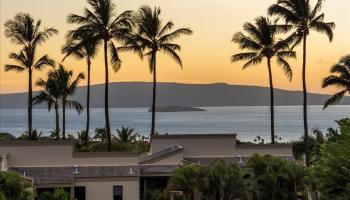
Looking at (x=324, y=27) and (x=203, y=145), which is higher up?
(x=324, y=27)

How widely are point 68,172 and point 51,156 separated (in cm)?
182

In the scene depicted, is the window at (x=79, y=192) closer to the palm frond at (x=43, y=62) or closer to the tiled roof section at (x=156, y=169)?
the tiled roof section at (x=156, y=169)

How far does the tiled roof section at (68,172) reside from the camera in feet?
123

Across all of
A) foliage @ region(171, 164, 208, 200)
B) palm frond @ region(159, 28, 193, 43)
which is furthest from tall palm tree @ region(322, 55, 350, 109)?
foliage @ region(171, 164, 208, 200)

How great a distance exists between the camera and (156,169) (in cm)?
3959

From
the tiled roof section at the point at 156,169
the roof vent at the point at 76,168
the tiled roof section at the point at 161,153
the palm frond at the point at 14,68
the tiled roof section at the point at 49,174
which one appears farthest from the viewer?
the palm frond at the point at 14,68

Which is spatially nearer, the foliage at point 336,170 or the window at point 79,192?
the foliage at point 336,170

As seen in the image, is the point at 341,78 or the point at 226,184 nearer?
the point at 226,184

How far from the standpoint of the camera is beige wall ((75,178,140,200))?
37.9 metres

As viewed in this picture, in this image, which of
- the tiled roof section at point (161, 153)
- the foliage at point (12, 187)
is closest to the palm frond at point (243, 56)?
the tiled roof section at point (161, 153)

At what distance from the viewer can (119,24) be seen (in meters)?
51.8

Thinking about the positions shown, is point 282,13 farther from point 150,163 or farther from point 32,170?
point 32,170

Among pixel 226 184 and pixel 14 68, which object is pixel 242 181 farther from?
pixel 14 68

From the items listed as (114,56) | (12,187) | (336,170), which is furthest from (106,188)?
(336,170)
